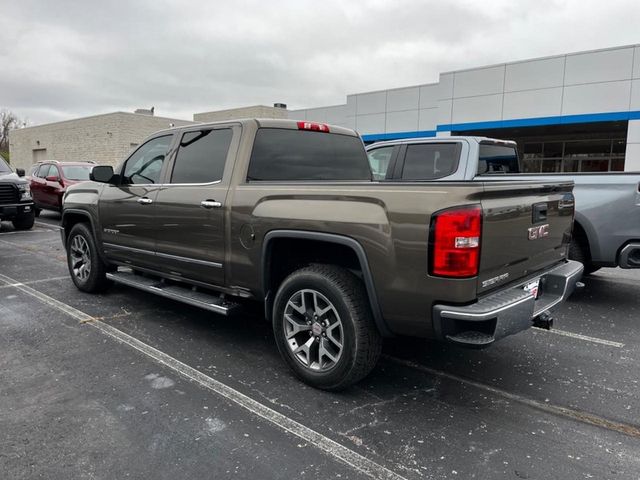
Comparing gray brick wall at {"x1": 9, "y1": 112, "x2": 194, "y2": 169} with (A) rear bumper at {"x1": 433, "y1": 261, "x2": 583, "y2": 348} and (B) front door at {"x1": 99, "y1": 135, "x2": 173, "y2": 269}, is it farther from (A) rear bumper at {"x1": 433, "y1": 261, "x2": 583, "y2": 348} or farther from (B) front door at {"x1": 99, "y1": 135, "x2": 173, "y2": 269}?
(A) rear bumper at {"x1": 433, "y1": 261, "x2": 583, "y2": 348}

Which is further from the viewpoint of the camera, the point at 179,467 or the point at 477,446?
the point at 477,446

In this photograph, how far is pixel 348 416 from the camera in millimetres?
3098

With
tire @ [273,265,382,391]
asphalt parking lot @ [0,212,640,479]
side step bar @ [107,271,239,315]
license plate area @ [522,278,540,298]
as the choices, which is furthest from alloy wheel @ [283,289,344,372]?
license plate area @ [522,278,540,298]

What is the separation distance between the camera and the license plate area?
330 centimetres

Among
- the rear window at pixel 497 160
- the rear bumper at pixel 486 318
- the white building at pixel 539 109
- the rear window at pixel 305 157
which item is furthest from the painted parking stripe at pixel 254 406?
the white building at pixel 539 109

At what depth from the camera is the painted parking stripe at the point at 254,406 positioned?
8.50 feet

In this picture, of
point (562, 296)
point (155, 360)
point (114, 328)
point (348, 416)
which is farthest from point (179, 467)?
point (562, 296)

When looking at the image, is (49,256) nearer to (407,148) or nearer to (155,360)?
(155,360)

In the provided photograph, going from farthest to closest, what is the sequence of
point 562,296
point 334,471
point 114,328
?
point 114,328
point 562,296
point 334,471

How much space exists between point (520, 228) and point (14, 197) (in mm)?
11838

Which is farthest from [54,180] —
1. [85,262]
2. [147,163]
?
[147,163]

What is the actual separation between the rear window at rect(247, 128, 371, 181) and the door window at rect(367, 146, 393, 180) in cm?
197

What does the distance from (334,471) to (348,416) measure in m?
0.58

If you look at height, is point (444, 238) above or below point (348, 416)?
above
